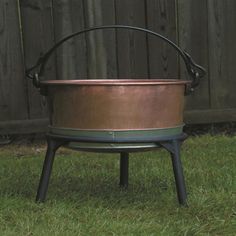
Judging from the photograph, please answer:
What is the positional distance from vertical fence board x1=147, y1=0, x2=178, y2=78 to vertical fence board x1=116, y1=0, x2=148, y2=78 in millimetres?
58

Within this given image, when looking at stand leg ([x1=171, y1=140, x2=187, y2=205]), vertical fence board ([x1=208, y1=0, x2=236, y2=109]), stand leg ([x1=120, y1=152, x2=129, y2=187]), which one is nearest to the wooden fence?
vertical fence board ([x1=208, y1=0, x2=236, y2=109])

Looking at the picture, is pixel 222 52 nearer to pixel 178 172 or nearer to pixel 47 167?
pixel 178 172

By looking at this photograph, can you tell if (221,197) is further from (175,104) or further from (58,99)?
(58,99)

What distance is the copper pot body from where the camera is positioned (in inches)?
117

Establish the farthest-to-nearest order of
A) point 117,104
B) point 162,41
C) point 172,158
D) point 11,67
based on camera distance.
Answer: point 162,41, point 11,67, point 172,158, point 117,104

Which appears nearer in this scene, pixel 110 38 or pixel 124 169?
pixel 124 169

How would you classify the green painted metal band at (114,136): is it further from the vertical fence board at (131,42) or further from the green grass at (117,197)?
the vertical fence board at (131,42)

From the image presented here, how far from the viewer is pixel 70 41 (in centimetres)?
503

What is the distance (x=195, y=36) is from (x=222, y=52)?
27 centimetres

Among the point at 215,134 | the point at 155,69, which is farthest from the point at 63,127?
the point at 215,134

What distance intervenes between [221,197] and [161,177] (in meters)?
0.62

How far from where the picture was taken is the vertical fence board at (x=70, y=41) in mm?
4996

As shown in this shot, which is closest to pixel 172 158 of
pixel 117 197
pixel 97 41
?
pixel 117 197

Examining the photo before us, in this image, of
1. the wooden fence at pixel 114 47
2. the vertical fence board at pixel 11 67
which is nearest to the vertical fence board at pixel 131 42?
the wooden fence at pixel 114 47
